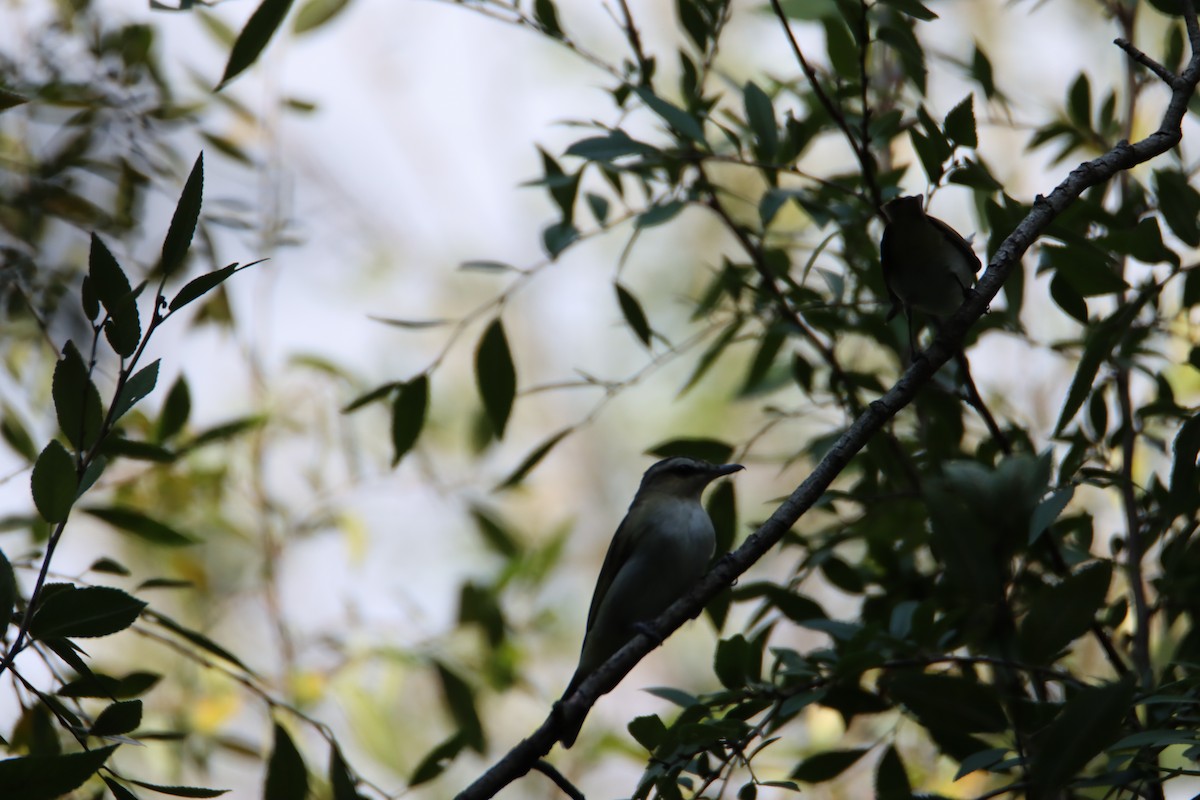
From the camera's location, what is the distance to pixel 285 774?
2.34m

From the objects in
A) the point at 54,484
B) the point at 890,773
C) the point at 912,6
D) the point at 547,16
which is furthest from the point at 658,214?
the point at 54,484

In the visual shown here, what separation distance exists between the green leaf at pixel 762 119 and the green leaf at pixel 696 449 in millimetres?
780

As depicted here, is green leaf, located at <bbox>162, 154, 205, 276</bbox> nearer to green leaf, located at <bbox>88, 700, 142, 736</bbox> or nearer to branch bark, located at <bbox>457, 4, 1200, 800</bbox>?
green leaf, located at <bbox>88, 700, 142, 736</bbox>

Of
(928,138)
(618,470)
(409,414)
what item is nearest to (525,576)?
(409,414)

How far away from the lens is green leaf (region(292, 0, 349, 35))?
9.29 ft

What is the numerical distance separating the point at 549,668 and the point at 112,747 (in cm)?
566

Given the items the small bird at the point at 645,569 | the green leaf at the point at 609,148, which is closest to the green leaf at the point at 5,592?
the green leaf at the point at 609,148

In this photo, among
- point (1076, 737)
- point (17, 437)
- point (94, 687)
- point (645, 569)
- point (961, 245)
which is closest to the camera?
point (1076, 737)

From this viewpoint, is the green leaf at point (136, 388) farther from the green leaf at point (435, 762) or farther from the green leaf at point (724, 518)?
the green leaf at point (724, 518)

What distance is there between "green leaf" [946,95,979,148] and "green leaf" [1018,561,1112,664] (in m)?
0.91

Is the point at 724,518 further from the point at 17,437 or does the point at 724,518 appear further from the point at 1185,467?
the point at 17,437

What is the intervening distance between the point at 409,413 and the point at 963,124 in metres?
1.52

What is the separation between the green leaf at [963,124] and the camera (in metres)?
2.21

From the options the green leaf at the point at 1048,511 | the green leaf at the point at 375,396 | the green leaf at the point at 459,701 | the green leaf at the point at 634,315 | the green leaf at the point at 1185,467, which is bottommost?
the green leaf at the point at 1048,511
